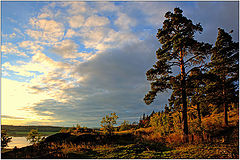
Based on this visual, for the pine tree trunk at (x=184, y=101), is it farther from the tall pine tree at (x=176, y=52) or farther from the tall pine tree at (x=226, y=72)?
the tall pine tree at (x=226, y=72)

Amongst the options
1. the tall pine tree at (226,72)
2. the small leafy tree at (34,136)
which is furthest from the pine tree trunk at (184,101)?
the small leafy tree at (34,136)

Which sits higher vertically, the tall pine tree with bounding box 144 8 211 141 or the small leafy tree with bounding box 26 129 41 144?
the tall pine tree with bounding box 144 8 211 141

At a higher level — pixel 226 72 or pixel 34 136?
pixel 226 72

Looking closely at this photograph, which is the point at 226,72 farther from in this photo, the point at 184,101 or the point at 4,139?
the point at 4,139

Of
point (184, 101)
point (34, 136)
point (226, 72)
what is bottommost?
point (34, 136)

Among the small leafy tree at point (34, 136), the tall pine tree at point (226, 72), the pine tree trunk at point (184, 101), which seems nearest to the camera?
the pine tree trunk at point (184, 101)

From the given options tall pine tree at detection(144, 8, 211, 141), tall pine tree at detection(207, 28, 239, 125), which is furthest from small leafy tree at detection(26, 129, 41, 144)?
tall pine tree at detection(207, 28, 239, 125)

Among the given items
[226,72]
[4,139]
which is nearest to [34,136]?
[4,139]

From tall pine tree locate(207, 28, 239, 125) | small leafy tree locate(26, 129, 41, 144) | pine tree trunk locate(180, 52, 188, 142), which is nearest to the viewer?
pine tree trunk locate(180, 52, 188, 142)

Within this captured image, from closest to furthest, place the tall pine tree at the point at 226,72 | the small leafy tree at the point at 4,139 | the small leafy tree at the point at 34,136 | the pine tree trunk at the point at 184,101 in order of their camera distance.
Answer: the small leafy tree at the point at 4,139
the pine tree trunk at the point at 184,101
the small leafy tree at the point at 34,136
the tall pine tree at the point at 226,72

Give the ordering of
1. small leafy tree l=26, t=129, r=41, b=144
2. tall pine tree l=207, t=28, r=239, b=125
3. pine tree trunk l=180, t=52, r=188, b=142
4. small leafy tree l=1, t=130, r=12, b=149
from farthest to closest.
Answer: tall pine tree l=207, t=28, r=239, b=125 → small leafy tree l=26, t=129, r=41, b=144 → pine tree trunk l=180, t=52, r=188, b=142 → small leafy tree l=1, t=130, r=12, b=149

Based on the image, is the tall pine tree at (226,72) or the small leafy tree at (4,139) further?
the tall pine tree at (226,72)

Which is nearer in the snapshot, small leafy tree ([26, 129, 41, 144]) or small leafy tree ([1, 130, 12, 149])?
small leafy tree ([1, 130, 12, 149])

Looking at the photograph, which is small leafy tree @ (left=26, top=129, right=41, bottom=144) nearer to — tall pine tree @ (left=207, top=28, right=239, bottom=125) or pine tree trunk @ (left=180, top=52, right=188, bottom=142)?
pine tree trunk @ (left=180, top=52, right=188, bottom=142)
